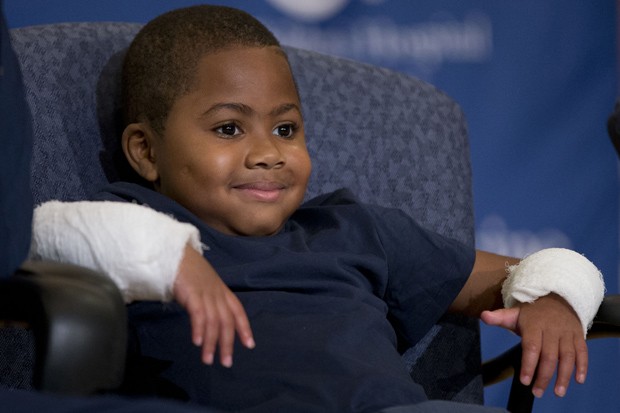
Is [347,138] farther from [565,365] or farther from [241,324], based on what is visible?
[241,324]

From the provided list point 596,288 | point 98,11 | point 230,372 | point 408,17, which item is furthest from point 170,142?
point 408,17

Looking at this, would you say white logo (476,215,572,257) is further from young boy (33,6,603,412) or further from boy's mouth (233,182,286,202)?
boy's mouth (233,182,286,202)

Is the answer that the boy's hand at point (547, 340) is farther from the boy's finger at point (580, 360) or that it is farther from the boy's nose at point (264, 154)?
the boy's nose at point (264, 154)

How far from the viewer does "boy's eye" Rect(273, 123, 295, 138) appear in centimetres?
129

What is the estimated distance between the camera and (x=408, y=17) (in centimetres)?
216

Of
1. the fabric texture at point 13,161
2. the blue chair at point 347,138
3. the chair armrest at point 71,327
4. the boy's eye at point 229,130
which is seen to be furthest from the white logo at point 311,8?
the chair armrest at point 71,327

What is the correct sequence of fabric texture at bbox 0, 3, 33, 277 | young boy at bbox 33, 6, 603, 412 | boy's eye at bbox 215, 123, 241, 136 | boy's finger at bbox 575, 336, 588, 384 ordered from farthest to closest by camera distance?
boy's eye at bbox 215, 123, 241, 136
boy's finger at bbox 575, 336, 588, 384
young boy at bbox 33, 6, 603, 412
fabric texture at bbox 0, 3, 33, 277

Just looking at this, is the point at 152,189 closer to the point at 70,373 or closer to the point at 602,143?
the point at 70,373

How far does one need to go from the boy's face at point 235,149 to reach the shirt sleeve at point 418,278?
0.46 ft

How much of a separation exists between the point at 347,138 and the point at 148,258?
618mm

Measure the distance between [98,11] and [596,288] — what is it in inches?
42.4

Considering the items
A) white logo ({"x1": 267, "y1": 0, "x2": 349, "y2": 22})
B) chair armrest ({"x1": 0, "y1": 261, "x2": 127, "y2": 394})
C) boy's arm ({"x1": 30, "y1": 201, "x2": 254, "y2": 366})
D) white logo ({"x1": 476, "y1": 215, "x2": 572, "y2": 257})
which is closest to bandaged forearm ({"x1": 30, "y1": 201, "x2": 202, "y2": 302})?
boy's arm ({"x1": 30, "y1": 201, "x2": 254, "y2": 366})

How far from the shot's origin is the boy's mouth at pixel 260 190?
122 cm

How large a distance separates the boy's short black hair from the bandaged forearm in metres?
0.35
